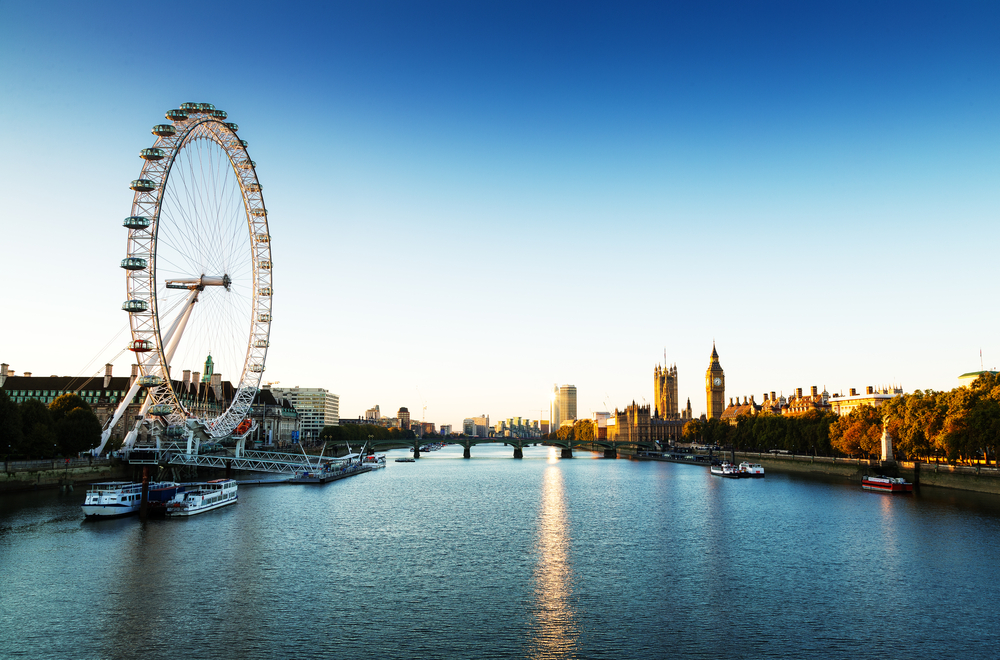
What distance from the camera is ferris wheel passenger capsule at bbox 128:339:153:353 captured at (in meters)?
79.6

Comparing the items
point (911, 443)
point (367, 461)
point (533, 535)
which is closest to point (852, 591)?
point (533, 535)

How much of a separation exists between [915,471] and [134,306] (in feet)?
306

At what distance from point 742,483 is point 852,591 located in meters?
70.0

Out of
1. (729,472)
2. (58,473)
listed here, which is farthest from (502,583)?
(729,472)

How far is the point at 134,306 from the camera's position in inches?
3086

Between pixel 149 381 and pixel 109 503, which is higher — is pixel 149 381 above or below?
above

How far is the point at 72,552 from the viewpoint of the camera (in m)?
44.3

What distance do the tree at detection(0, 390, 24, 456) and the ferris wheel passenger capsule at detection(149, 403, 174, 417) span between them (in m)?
13.1

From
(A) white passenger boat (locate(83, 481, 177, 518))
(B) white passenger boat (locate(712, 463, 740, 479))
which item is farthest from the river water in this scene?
(B) white passenger boat (locate(712, 463, 740, 479))

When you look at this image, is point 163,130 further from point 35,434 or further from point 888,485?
point 888,485

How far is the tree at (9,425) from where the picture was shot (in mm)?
69500

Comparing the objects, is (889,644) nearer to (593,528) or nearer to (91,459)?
(593,528)

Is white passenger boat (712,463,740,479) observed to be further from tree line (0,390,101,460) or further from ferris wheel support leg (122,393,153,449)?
tree line (0,390,101,460)

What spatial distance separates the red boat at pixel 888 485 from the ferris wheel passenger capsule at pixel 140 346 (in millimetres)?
84129
